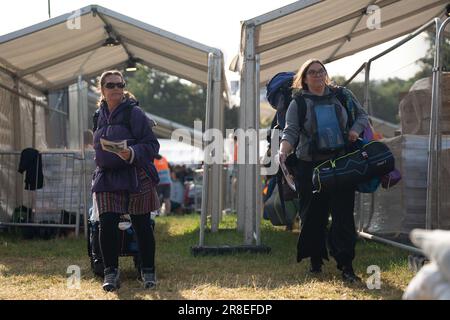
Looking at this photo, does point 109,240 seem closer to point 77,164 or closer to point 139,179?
point 139,179

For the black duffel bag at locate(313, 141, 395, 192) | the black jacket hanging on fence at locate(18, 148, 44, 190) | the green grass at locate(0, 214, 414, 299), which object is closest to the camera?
the green grass at locate(0, 214, 414, 299)

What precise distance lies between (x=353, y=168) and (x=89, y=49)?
20.5ft

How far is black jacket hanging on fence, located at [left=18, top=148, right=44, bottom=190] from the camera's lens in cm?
879

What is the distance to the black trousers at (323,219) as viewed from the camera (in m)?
5.11

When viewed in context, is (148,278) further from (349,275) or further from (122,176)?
(349,275)

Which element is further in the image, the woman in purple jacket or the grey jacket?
the grey jacket

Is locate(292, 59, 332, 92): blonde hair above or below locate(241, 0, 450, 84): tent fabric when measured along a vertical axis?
below

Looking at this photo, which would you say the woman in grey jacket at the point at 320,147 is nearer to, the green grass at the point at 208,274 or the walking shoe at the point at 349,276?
the walking shoe at the point at 349,276

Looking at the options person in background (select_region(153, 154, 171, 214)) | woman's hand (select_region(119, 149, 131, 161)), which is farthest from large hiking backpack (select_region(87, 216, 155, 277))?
person in background (select_region(153, 154, 171, 214))

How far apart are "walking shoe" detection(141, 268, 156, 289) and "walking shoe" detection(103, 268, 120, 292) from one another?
0.21m

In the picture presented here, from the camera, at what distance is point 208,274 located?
5.68 m

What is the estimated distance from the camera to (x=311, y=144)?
5.19m

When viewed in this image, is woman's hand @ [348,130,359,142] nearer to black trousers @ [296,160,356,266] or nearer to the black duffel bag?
the black duffel bag
